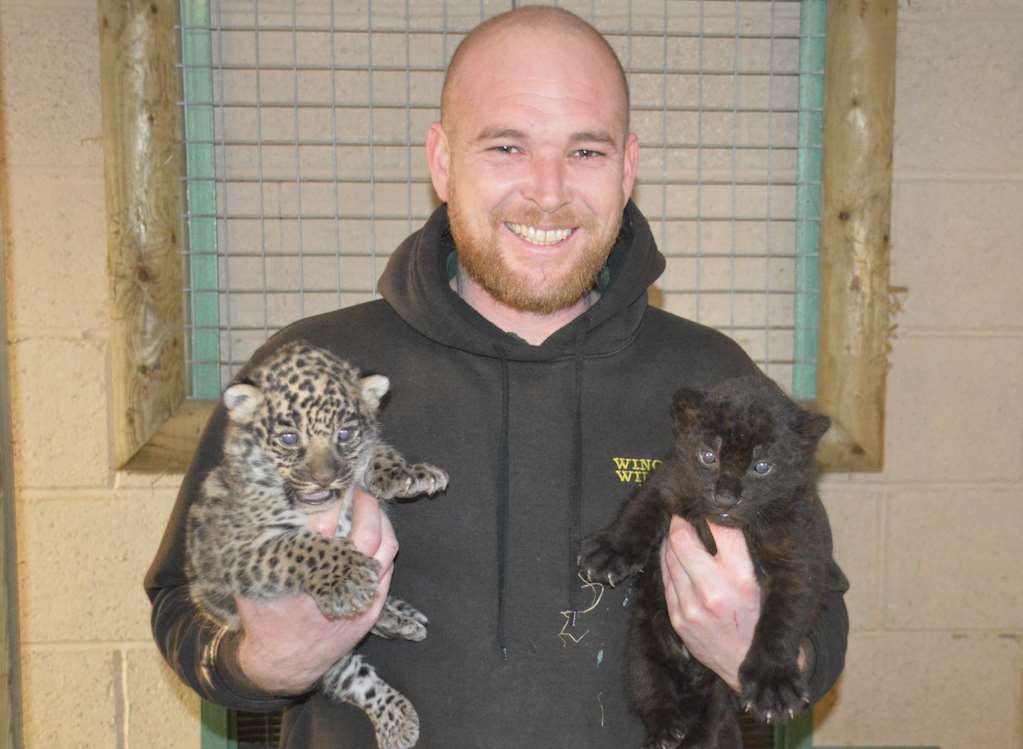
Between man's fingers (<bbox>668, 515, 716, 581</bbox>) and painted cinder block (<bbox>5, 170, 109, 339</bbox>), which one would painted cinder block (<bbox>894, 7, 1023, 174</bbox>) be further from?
painted cinder block (<bbox>5, 170, 109, 339</bbox>)

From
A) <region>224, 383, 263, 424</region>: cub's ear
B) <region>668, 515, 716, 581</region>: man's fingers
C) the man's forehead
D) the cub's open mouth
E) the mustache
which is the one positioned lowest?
<region>668, 515, 716, 581</region>: man's fingers

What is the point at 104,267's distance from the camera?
373 centimetres

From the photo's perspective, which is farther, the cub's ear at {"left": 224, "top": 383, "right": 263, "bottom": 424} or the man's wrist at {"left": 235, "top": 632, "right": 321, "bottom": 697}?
the man's wrist at {"left": 235, "top": 632, "right": 321, "bottom": 697}

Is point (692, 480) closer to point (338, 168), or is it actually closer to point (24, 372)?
point (338, 168)

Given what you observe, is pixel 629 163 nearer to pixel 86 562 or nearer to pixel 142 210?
pixel 142 210

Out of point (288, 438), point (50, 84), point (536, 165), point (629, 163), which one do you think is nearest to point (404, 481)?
point (288, 438)

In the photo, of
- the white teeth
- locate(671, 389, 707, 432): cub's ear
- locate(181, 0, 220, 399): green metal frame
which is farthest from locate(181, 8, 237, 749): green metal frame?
locate(671, 389, 707, 432): cub's ear

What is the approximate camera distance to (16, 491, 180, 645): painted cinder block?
3.79 metres

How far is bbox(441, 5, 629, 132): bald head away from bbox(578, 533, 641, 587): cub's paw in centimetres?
114

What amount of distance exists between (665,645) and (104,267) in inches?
107

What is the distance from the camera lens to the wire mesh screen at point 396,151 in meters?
3.73

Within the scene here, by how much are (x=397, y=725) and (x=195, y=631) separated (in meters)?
0.53

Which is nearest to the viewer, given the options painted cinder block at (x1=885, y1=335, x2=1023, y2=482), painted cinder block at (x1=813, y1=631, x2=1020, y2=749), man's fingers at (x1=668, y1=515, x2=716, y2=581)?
man's fingers at (x1=668, y1=515, x2=716, y2=581)

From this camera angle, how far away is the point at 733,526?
217cm
